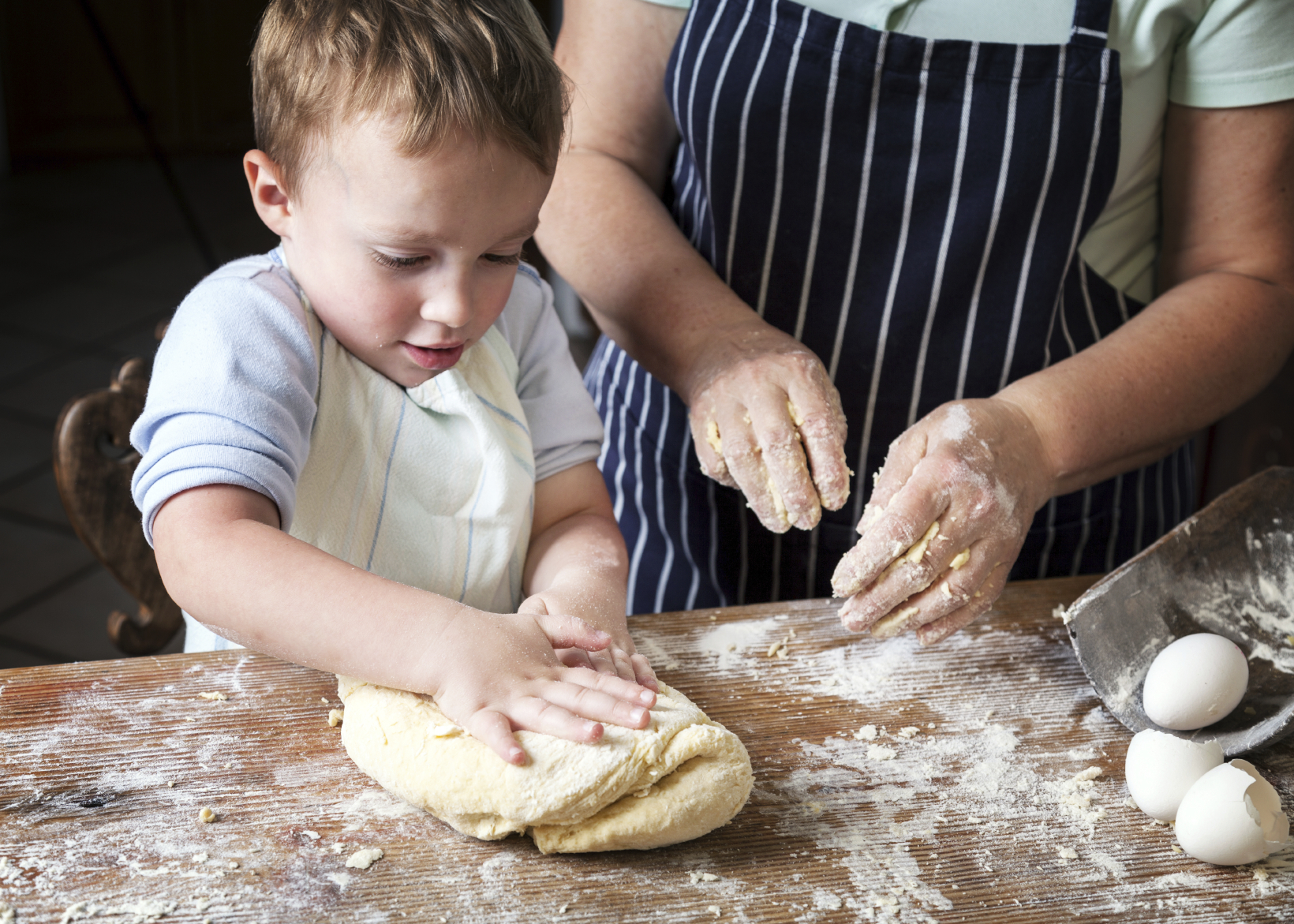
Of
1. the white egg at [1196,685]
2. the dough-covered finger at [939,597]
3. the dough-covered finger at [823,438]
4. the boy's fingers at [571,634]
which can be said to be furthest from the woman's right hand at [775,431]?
the white egg at [1196,685]

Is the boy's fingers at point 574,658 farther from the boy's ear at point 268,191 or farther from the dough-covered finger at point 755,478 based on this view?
the boy's ear at point 268,191

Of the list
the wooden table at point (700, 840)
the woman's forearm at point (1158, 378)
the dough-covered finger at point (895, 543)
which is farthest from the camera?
the woman's forearm at point (1158, 378)

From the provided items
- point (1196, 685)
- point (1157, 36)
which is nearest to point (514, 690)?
point (1196, 685)

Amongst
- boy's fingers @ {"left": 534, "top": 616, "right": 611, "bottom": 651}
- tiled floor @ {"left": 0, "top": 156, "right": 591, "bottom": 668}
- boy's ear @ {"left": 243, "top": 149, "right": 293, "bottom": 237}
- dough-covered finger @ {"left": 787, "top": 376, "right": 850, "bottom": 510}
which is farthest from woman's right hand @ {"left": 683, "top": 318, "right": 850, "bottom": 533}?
tiled floor @ {"left": 0, "top": 156, "right": 591, "bottom": 668}

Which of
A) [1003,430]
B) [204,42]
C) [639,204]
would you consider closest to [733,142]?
[639,204]

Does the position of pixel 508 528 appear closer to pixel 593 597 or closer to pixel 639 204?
pixel 593 597

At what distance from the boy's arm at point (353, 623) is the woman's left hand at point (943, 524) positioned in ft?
0.84

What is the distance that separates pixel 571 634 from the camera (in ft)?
3.00

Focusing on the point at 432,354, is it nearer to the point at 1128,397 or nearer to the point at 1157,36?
the point at 1128,397

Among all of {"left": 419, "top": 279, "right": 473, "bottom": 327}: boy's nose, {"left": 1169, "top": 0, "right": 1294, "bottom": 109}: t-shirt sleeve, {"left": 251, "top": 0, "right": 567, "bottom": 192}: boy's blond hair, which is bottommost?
{"left": 419, "top": 279, "right": 473, "bottom": 327}: boy's nose

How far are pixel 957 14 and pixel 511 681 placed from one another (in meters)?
0.86

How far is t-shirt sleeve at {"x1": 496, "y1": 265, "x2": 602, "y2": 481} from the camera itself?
1191mm

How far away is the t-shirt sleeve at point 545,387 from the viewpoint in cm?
119

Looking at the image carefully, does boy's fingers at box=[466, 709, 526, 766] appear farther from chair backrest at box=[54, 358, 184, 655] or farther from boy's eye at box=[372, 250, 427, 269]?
chair backrest at box=[54, 358, 184, 655]
